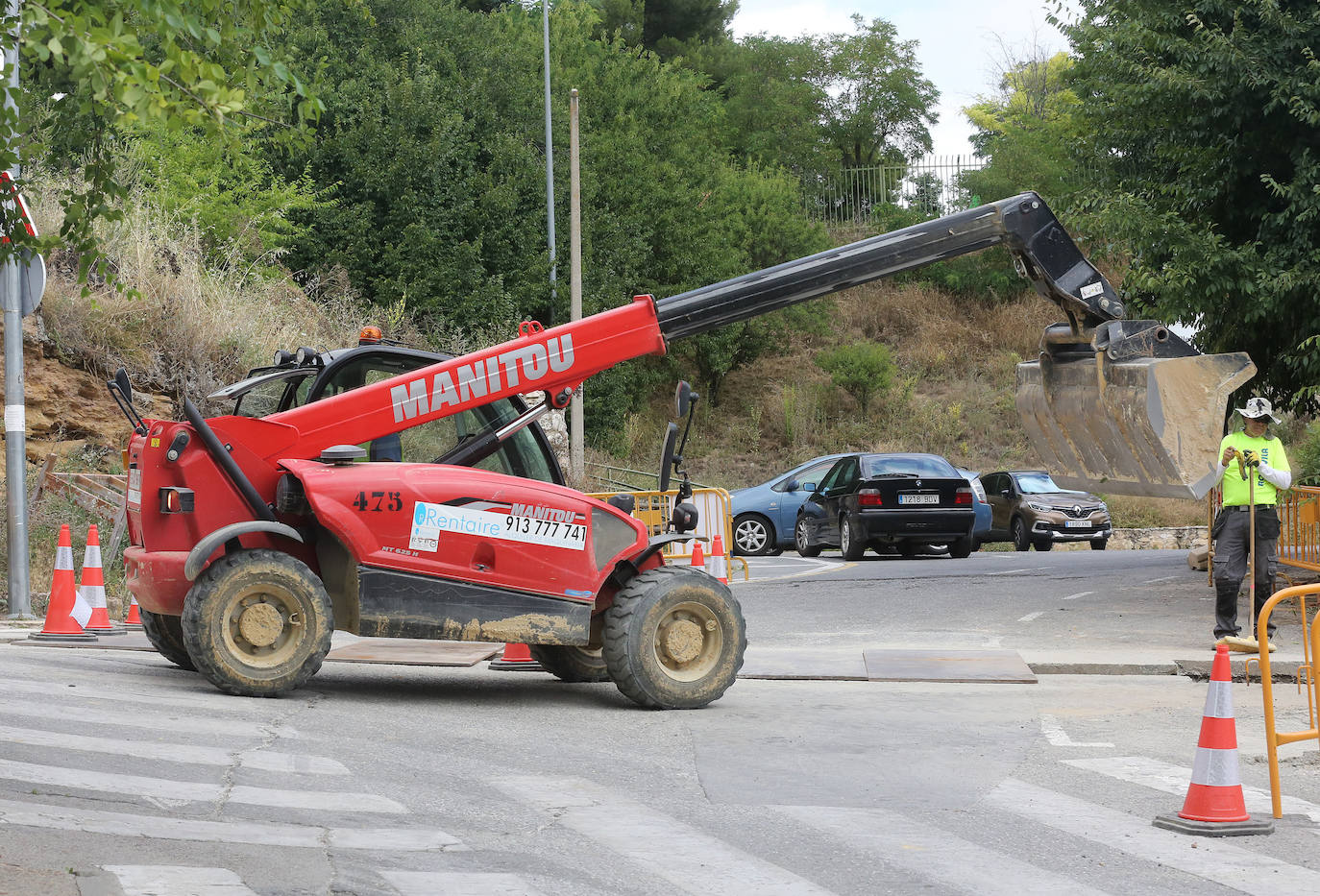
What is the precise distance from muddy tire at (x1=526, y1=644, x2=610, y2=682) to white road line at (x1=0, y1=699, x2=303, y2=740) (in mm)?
2843

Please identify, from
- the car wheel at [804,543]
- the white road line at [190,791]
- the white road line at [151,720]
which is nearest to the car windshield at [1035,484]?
the car wheel at [804,543]

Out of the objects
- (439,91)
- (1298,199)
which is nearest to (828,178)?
(439,91)

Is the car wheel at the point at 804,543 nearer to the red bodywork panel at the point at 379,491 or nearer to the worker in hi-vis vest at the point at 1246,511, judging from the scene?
the worker in hi-vis vest at the point at 1246,511

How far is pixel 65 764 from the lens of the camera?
7.39 meters

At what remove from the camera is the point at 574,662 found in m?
11.0

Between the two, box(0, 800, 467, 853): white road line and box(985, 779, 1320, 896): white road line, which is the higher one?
box(0, 800, 467, 853): white road line

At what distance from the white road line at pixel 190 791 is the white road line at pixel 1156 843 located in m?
3.01

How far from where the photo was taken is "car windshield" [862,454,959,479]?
2323cm

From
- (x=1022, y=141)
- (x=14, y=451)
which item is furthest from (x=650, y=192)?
(x=14, y=451)

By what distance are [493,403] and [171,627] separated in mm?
3022

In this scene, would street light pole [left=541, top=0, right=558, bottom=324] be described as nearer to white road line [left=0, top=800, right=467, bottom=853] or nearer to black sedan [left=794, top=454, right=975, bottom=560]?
black sedan [left=794, top=454, right=975, bottom=560]

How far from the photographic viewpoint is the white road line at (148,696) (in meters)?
9.08

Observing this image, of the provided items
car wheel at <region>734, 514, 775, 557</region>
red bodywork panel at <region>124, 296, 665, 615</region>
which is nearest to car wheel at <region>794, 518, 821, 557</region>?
car wheel at <region>734, 514, 775, 557</region>

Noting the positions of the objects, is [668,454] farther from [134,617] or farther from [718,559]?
[134,617]
